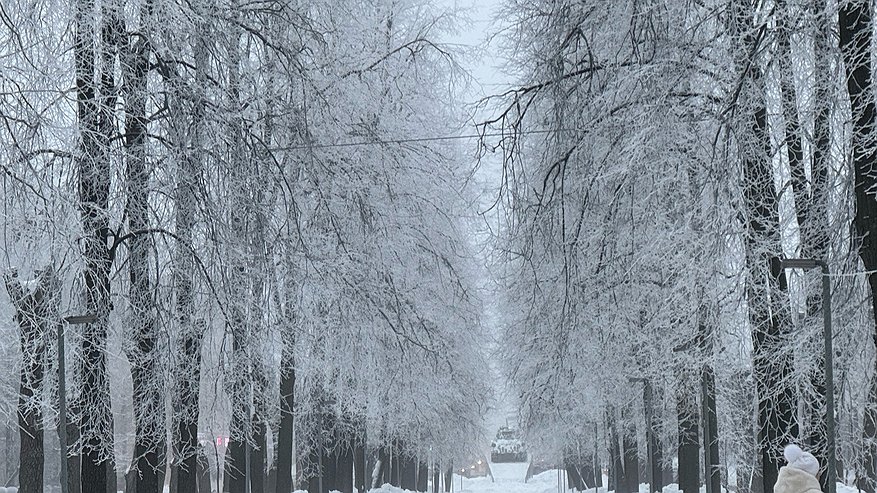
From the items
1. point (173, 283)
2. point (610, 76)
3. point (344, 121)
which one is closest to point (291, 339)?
point (344, 121)

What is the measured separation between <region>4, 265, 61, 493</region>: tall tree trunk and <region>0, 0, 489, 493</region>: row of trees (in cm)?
7

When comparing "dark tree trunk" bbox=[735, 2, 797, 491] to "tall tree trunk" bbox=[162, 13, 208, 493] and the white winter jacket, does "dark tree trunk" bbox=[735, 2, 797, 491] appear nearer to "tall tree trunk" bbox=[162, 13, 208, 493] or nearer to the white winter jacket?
the white winter jacket

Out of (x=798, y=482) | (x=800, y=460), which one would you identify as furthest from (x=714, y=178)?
(x=798, y=482)

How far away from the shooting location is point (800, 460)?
33.5 ft

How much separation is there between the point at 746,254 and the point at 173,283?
5.97m

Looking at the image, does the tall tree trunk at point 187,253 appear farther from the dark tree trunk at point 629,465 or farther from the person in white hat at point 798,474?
the dark tree trunk at point 629,465

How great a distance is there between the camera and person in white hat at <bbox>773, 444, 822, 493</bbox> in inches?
397

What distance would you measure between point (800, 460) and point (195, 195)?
546 cm

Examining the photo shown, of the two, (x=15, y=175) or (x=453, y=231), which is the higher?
(x=453, y=231)

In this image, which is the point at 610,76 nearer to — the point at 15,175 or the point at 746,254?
the point at 746,254

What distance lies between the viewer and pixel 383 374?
62.1ft

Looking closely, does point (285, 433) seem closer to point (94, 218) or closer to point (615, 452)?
point (94, 218)

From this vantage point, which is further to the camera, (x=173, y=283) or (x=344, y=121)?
(x=344, y=121)

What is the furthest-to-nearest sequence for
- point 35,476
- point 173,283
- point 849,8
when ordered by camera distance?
1. point 35,476
2. point 173,283
3. point 849,8
